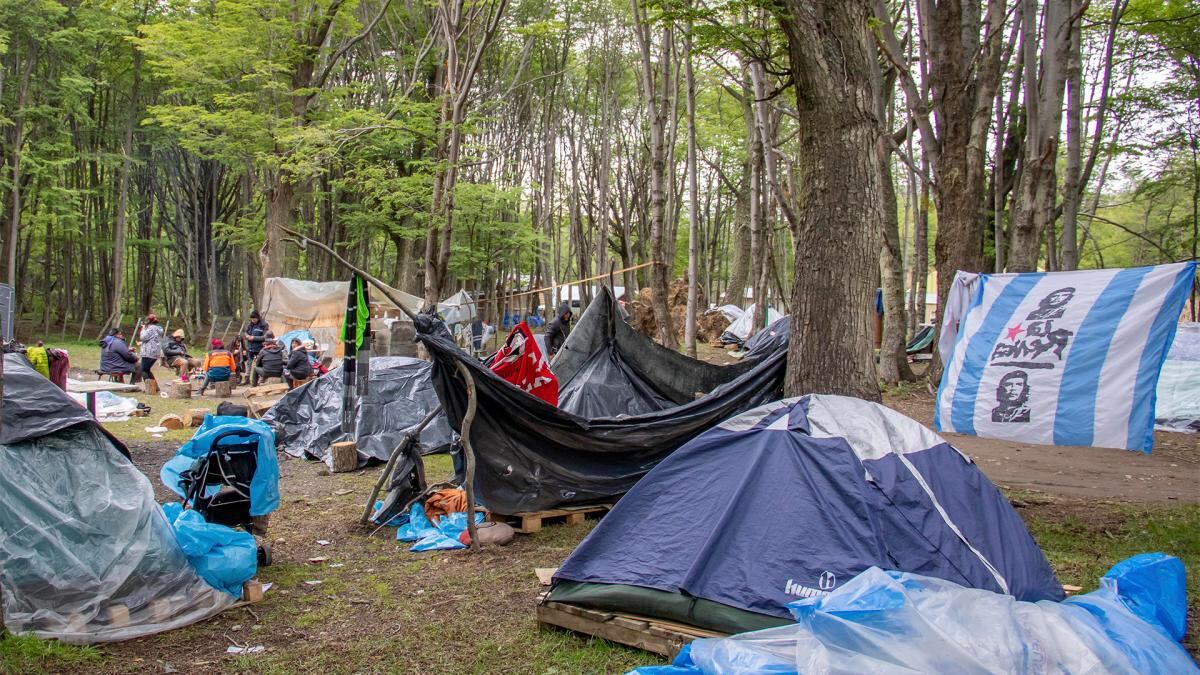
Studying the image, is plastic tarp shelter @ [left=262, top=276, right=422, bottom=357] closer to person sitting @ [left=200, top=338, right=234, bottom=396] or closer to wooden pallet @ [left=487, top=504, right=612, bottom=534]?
person sitting @ [left=200, top=338, right=234, bottom=396]

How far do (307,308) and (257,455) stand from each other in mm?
15238

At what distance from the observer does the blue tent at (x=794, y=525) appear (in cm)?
386

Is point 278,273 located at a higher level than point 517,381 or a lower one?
higher

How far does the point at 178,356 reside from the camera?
17.6m

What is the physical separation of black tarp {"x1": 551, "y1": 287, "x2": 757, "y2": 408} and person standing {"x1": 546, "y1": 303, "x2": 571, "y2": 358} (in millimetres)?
3061

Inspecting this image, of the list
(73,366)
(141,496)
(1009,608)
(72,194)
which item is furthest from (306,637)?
(72,194)

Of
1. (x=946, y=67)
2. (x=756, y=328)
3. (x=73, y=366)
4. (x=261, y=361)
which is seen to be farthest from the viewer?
(x=73, y=366)

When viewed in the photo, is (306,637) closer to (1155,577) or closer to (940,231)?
(1155,577)

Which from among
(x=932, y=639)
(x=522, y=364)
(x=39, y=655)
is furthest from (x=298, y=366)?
(x=932, y=639)

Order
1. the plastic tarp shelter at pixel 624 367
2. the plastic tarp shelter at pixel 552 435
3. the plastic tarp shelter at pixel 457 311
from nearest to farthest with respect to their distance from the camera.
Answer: the plastic tarp shelter at pixel 552 435 → the plastic tarp shelter at pixel 624 367 → the plastic tarp shelter at pixel 457 311

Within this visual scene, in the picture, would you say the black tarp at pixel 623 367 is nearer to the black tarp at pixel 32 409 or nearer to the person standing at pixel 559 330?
the person standing at pixel 559 330

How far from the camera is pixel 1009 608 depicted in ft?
9.82

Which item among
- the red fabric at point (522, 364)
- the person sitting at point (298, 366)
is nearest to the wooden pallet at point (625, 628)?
the red fabric at point (522, 364)

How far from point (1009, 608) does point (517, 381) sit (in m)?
4.89
